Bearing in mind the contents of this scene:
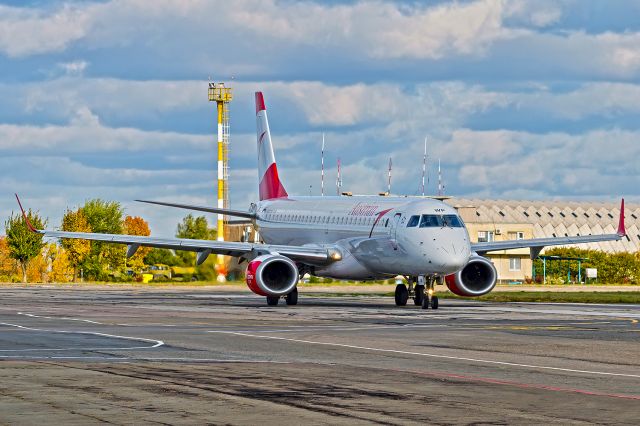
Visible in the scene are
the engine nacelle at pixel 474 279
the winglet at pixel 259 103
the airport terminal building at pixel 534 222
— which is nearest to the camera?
the engine nacelle at pixel 474 279

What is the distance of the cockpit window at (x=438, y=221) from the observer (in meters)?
49.0

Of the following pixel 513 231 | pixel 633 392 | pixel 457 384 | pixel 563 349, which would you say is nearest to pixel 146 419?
pixel 457 384

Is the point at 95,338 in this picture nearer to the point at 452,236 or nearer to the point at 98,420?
the point at 98,420

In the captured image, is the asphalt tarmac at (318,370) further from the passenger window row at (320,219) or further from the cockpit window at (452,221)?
the passenger window row at (320,219)

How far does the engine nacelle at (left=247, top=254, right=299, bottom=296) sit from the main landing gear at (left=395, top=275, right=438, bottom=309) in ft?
14.3

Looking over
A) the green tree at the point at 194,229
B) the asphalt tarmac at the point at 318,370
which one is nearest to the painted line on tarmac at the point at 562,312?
the asphalt tarmac at the point at 318,370

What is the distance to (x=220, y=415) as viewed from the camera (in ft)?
53.3

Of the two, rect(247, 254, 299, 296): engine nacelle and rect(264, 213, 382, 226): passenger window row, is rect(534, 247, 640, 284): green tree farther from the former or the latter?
rect(247, 254, 299, 296): engine nacelle

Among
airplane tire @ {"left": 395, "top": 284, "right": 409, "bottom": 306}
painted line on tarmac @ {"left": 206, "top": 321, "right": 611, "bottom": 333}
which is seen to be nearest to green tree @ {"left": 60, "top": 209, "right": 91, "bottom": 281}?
airplane tire @ {"left": 395, "top": 284, "right": 409, "bottom": 306}

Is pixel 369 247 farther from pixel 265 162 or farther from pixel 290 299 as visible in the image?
pixel 265 162

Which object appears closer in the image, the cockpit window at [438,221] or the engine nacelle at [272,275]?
the cockpit window at [438,221]

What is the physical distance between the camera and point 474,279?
5453cm

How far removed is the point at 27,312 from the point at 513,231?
4612 inches

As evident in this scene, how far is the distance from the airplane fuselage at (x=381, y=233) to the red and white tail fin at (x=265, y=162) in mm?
7634
